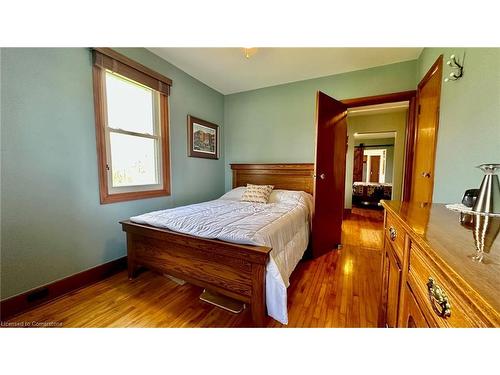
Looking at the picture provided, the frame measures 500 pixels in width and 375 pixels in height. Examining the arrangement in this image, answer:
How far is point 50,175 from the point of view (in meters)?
1.50

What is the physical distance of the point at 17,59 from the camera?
132 cm

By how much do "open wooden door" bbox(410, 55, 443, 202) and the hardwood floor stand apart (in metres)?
1.01

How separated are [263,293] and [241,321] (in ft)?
1.06

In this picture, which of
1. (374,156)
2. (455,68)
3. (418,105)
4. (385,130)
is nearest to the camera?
(455,68)

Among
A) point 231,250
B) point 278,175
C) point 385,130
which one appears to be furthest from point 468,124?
point 385,130

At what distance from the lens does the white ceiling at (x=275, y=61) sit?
2203 mm

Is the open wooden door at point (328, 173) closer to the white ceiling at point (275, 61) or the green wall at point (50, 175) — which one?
the white ceiling at point (275, 61)

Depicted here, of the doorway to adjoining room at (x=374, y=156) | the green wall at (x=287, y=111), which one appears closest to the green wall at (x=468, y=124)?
the green wall at (x=287, y=111)

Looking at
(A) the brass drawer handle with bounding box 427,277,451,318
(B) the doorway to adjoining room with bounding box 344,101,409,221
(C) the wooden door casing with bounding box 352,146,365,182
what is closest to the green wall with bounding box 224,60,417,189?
(B) the doorway to adjoining room with bounding box 344,101,409,221

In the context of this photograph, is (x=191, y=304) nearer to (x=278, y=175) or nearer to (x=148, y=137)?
(x=148, y=137)

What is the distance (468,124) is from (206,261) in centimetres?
196
